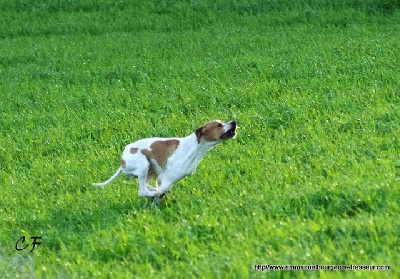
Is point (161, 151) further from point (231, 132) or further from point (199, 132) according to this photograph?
point (231, 132)

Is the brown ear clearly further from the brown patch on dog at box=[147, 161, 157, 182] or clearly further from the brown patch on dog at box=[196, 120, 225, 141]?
the brown patch on dog at box=[147, 161, 157, 182]

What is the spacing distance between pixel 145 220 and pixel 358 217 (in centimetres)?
214

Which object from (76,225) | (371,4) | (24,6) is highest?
(76,225)

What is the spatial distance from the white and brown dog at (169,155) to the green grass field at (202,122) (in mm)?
245

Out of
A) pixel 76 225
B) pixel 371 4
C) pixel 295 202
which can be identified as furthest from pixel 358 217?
pixel 371 4

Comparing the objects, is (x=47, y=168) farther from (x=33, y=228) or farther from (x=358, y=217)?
(x=358, y=217)

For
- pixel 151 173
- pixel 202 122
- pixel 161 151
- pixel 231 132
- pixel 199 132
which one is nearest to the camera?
pixel 231 132

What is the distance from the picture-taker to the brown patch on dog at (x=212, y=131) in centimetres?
938

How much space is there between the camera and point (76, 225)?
9.12m

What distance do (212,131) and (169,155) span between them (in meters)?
0.55

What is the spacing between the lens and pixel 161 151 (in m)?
9.69

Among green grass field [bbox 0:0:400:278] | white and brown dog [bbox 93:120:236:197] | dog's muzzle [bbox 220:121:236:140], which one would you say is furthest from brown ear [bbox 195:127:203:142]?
green grass field [bbox 0:0:400:278]

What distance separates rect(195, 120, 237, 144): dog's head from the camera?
9312mm

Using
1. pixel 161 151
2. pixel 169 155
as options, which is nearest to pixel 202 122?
pixel 161 151
